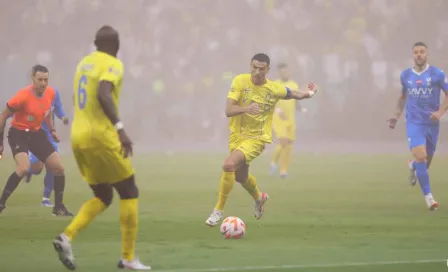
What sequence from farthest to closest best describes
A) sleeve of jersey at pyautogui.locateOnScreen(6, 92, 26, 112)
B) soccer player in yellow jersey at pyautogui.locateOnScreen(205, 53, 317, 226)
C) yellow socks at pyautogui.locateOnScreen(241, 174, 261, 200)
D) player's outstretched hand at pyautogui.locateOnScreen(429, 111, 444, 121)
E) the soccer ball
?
player's outstretched hand at pyautogui.locateOnScreen(429, 111, 444, 121) < sleeve of jersey at pyautogui.locateOnScreen(6, 92, 26, 112) < yellow socks at pyautogui.locateOnScreen(241, 174, 261, 200) < soccer player in yellow jersey at pyautogui.locateOnScreen(205, 53, 317, 226) < the soccer ball

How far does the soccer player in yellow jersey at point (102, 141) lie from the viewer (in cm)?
882

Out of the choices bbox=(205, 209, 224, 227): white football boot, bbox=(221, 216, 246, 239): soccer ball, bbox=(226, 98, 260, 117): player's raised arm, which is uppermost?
bbox=(226, 98, 260, 117): player's raised arm

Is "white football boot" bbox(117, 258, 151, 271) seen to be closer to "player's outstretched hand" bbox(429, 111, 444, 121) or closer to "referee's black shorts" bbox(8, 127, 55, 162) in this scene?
"referee's black shorts" bbox(8, 127, 55, 162)

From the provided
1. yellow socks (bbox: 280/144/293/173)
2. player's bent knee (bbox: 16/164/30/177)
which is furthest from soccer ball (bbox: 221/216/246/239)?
yellow socks (bbox: 280/144/293/173)

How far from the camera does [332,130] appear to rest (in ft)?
143

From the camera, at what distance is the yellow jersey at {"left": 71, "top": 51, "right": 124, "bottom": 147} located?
880 cm

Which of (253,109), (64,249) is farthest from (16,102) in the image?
(64,249)

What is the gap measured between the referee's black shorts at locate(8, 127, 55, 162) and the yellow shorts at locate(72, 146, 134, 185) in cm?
580

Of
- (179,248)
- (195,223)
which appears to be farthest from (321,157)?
(179,248)

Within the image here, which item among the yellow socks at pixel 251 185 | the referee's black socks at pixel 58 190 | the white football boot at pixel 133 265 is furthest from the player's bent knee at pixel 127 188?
the referee's black socks at pixel 58 190

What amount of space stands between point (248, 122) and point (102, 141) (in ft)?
15.5

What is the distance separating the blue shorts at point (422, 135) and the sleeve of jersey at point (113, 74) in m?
7.57

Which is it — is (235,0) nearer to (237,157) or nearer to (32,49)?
(32,49)

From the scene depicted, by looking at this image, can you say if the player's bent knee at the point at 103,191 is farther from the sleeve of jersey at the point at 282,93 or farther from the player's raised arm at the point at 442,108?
the player's raised arm at the point at 442,108
